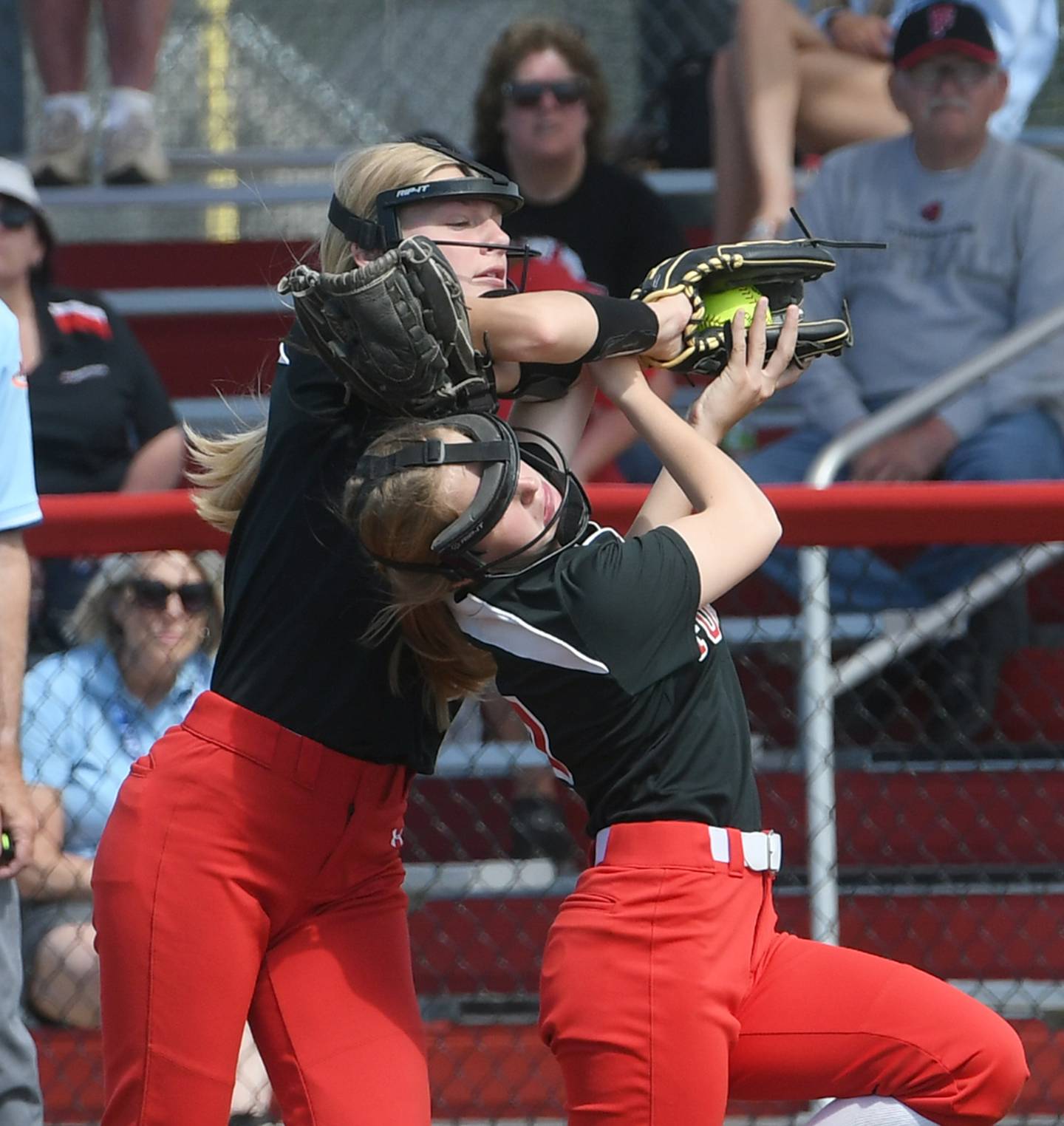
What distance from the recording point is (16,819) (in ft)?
8.42

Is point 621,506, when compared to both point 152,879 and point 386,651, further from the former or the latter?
point 152,879

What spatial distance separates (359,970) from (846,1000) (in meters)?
0.63

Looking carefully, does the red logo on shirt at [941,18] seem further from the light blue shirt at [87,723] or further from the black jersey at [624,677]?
the black jersey at [624,677]

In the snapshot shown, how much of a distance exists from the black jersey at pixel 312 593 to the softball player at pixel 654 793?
0.10 metres

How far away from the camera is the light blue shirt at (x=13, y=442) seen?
2.60 metres

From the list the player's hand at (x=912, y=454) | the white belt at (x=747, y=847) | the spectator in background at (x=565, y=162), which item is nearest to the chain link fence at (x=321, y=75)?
the spectator in background at (x=565, y=162)

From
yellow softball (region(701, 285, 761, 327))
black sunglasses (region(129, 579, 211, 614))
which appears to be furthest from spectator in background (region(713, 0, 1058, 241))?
yellow softball (region(701, 285, 761, 327))

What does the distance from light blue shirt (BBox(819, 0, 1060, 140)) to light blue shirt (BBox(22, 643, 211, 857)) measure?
2.81 metres

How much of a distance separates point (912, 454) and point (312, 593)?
190 cm

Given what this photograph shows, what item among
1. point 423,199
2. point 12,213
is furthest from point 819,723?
point 12,213

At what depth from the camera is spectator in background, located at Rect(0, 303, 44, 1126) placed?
252cm

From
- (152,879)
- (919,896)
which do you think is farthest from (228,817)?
(919,896)

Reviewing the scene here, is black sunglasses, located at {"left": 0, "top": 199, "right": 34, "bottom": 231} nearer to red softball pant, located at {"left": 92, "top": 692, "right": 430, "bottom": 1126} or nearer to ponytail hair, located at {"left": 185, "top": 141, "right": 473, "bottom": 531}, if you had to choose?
ponytail hair, located at {"left": 185, "top": 141, "right": 473, "bottom": 531}

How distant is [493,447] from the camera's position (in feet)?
6.51
